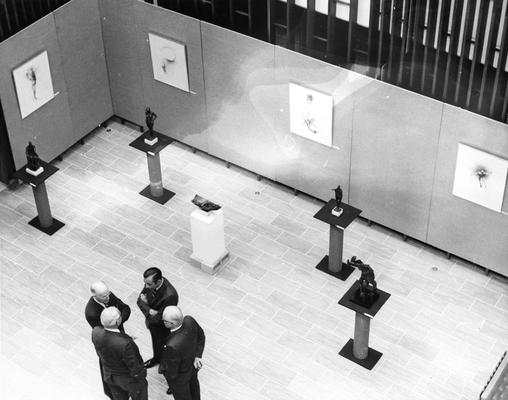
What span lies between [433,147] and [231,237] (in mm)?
3867

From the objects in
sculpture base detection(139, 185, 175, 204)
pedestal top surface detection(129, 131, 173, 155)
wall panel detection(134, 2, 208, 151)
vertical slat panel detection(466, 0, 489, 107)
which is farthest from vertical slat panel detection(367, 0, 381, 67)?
sculpture base detection(139, 185, 175, 204)

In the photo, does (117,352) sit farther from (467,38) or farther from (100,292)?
(467,38)

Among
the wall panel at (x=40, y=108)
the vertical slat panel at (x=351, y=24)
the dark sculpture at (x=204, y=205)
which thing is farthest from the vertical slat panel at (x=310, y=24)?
the wall panel at (x=40, y=108)

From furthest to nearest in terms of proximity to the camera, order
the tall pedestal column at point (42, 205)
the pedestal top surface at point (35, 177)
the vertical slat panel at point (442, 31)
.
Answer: the tall pedestal column at point (42, 205) → the pedestal top surface at point (35, 177) → the vertical slat panel at point (442, 31)

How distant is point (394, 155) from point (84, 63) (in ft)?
21.0

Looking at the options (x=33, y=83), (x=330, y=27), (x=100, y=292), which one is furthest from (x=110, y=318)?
(x=33, y=83)

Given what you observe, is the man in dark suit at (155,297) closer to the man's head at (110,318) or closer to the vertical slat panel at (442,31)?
the man's head at (110,318)

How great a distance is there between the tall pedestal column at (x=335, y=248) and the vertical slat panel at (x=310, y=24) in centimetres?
302

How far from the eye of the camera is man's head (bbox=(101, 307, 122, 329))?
1163cm

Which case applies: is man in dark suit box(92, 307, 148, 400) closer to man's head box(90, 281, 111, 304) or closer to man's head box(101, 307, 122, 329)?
man's head box(101, 307, 122, 329)

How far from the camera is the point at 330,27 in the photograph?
1453 cm

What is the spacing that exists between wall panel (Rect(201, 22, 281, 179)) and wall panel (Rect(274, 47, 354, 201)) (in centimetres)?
19

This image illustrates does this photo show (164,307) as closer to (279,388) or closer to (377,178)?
(279,388)

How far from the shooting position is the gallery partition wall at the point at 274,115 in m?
14.5
